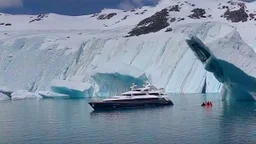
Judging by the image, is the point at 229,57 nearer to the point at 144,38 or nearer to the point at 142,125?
the point at 142,125

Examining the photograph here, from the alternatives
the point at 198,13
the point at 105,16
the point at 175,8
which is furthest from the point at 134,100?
the point at 105,16

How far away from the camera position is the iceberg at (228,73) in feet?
91.2

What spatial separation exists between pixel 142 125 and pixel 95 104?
8.24 m

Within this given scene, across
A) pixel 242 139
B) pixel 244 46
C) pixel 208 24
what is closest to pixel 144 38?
pixel 208 24

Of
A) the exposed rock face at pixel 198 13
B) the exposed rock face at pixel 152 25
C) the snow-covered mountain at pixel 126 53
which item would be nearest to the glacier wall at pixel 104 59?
the snow-covered mountain at pixel 126 53

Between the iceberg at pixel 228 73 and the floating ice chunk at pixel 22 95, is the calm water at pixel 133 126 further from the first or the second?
the floating ice chunk at pixel 22 95

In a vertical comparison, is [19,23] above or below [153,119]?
above

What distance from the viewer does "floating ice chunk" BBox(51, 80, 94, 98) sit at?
39541mm

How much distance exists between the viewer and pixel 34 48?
49188 mm

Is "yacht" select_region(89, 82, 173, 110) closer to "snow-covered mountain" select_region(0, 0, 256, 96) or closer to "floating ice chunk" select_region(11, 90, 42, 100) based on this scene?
"snow-covered mountain" select_region(0, 0, 256, 96)

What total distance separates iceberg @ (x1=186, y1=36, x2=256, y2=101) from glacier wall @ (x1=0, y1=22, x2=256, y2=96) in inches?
427

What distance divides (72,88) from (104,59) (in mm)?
8505

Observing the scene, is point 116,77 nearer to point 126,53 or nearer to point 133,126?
point 126,53

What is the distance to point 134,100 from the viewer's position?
28.5 meters
